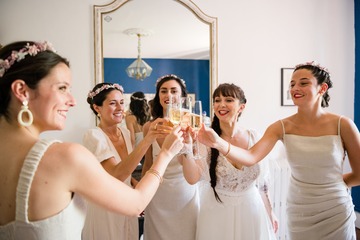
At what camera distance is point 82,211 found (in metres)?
1.01

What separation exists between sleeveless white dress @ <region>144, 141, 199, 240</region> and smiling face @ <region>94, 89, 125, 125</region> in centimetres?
51

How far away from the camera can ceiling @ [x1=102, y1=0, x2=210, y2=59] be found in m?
2.69

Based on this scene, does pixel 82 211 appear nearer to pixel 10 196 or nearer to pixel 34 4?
pixel 10 196

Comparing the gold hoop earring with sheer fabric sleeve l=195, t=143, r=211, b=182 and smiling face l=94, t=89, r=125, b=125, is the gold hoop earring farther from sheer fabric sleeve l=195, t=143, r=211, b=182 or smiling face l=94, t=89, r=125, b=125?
sheer fabric sleeve l=195, t=143, r=211, b=182

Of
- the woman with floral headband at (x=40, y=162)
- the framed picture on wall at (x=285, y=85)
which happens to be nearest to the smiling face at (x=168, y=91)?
the woman with floral headband at (x=40, y=162)

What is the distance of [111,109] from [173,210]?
31.6 inches

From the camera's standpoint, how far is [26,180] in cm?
84

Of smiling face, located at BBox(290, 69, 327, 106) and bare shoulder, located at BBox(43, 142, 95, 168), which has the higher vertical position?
smiling face, located at BBox(290, 69, 327, 106)

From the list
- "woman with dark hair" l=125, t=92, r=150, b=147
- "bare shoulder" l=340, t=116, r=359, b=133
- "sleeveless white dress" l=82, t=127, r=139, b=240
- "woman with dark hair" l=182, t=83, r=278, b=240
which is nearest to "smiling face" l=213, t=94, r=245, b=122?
"woman with dark hair" l=182, t=83, r=278, b=240

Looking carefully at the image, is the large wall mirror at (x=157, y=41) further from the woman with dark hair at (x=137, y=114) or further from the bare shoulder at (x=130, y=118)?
the bare shoulder at (x=130, y=118)

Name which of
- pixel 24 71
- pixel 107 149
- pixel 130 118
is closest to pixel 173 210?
pixel 107 149

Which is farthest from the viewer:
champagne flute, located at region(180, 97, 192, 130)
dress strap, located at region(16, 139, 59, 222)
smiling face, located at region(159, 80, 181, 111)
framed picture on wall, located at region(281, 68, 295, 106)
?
framed picture on wall, located at region(281, 68, 295, 106)

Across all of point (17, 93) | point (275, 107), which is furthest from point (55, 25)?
point (275, 107)

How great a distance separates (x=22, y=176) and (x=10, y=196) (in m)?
0.09
